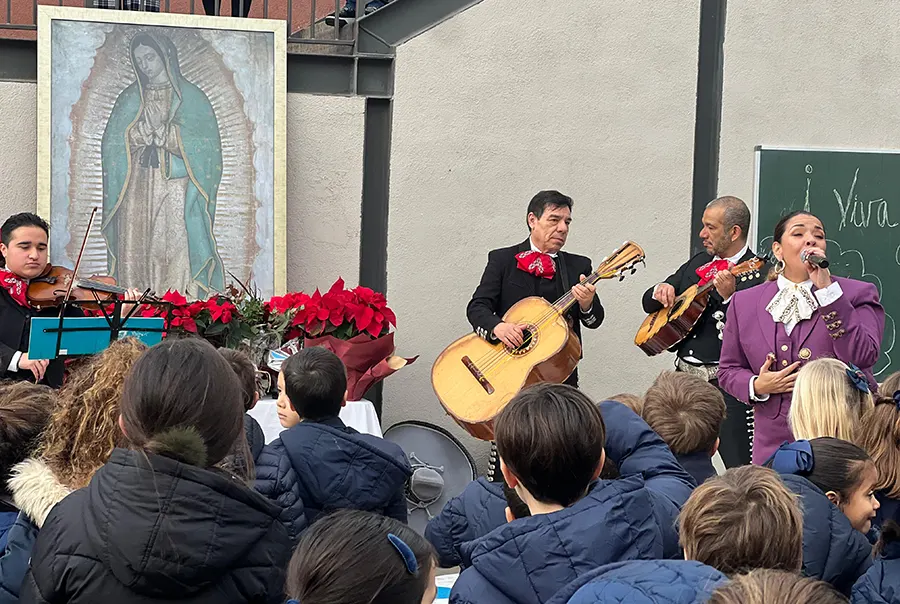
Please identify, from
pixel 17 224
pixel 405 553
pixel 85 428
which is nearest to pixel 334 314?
pixel 17 224

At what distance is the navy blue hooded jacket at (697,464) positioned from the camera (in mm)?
3064

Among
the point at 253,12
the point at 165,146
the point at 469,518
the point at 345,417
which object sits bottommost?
the point at 345,417

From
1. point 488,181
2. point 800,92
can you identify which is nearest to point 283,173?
point 488,181

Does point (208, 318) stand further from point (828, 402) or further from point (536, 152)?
point (828, 402)

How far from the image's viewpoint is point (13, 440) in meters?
2.35

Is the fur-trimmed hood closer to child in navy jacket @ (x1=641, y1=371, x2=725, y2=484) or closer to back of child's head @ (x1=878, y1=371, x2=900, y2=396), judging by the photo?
child in navy jacket @ (x1=641, y1=371, x2=725, y2=484)

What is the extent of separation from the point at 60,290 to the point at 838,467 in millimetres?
3527

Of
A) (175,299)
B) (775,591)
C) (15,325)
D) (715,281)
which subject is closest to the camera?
(775,591)

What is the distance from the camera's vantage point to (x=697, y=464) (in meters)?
3.09

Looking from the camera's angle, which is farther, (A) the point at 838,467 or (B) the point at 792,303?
(B) the point at 792,303

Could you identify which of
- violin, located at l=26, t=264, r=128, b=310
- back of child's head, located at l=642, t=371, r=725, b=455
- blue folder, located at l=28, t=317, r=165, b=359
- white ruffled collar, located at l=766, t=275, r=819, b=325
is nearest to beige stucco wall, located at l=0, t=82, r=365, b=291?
violin, located at l=26, t=264, r=128, b=310

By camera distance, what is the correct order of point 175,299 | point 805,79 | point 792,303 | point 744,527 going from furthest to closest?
point 805,79 → point 175,299 → point 792,303 → point 744,527

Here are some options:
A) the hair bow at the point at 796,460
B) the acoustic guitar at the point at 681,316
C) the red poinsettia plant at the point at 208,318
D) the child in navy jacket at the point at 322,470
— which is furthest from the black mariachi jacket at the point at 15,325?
the hair bow at the point at 796,460

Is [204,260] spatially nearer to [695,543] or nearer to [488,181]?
[488,181]
